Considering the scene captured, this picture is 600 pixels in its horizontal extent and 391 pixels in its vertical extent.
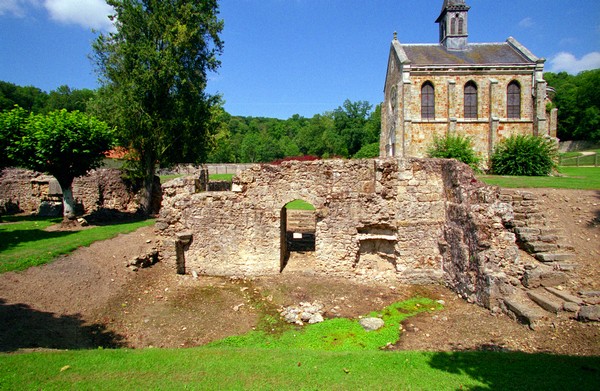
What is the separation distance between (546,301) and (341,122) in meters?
57.9

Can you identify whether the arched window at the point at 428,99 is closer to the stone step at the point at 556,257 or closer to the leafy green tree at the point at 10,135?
the stone step at the point at 556,257

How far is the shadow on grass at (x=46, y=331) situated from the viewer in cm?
711

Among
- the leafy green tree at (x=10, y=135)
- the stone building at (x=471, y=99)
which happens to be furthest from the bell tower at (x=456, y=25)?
the leafy green tree at (x=10, y=135)

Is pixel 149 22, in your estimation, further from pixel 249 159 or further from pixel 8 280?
pixel 249 159

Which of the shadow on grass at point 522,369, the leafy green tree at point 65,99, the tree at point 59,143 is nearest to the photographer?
the shadow on grass at point 522,369

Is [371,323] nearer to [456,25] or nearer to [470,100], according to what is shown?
[470,100]

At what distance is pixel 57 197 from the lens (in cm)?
2042

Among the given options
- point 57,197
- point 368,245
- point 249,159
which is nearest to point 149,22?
point 57,197

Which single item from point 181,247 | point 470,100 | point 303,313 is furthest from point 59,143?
point 470,100

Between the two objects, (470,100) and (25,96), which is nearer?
(470,100)

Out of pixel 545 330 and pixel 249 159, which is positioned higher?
pixel 249 159

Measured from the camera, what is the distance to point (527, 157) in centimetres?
2370

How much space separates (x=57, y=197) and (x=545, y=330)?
79.3ft

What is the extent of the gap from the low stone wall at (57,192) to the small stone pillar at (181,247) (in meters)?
9.95
